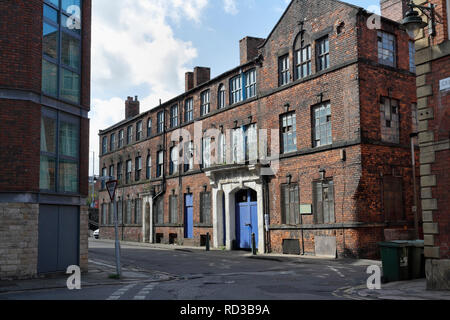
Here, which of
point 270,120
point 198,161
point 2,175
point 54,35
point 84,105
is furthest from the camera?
point 198,161

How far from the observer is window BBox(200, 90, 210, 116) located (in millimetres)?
31230

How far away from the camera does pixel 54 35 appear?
1584cm

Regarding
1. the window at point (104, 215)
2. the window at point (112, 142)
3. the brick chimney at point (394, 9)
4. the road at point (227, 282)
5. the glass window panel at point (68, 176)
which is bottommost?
the road at point (227, 282)

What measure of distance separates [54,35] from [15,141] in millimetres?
3894

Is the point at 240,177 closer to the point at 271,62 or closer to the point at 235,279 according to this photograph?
the point at 271,62

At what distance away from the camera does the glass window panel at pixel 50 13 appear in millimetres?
15495

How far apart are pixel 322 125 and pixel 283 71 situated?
422cm

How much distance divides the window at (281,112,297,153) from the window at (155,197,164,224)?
46.7ft

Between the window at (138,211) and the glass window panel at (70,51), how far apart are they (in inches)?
916

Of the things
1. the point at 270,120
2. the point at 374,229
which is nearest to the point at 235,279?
the point at 374,229

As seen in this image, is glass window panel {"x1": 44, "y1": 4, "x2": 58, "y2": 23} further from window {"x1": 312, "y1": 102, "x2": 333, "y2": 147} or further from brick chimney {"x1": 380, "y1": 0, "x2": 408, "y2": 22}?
brick chimney {"x1": 380, "y1": 0, "x2": 408, "y2": 22}

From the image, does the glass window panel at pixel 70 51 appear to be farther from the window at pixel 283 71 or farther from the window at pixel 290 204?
the window at pixel 290 204

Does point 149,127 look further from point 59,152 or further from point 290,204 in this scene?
point 59,152

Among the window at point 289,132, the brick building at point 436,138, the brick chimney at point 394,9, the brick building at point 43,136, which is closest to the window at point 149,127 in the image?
the window at point 289,132
